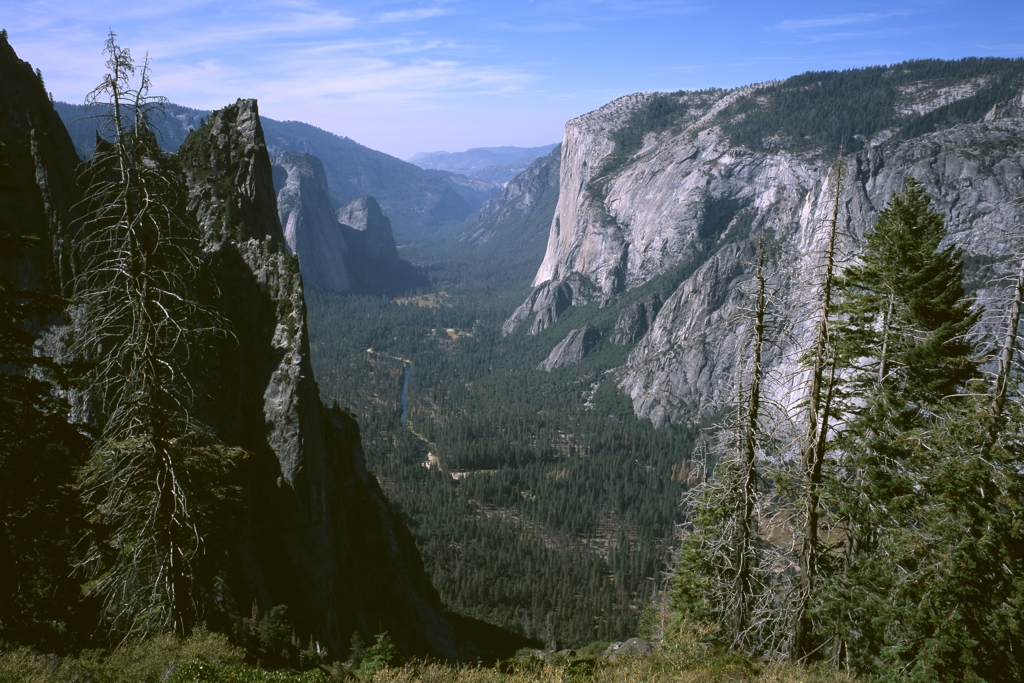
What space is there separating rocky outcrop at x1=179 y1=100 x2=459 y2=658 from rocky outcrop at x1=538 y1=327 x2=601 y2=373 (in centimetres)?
11778

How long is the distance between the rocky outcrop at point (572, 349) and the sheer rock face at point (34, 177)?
5360 inches

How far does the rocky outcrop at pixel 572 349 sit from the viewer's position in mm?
162625

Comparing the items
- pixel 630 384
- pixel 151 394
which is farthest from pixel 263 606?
pixel 630 384

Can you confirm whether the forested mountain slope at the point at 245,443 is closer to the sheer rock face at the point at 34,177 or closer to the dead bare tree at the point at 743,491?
the sheer rock face at the point at 34,177

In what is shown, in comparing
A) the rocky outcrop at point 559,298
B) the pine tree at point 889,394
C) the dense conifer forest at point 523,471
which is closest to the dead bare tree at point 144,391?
the pine tree at point 889,394

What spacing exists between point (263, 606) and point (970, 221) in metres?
122

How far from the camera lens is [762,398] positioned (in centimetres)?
1636

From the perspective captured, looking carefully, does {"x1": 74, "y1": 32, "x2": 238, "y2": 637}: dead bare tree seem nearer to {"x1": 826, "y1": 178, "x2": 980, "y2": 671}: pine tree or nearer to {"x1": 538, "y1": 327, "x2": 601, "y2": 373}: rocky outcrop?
{"x1": 826, "y1": 178, "x2": 980, "y2": 671}: pine tree

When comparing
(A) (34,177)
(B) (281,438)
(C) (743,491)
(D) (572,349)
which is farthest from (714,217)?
(C) (743,491)

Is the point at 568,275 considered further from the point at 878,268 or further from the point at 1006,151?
the point at 878,268

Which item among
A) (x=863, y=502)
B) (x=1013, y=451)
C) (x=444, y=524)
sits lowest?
(x=444, y=524)

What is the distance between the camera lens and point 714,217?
164 metres

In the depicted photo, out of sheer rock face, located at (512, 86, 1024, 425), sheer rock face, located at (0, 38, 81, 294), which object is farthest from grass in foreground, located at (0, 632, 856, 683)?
sheer rock face, located at (512, 86, 1024, 425)

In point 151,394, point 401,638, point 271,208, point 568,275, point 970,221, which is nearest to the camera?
point 151,394
